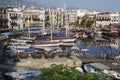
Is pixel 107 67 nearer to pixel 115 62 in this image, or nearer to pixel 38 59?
pixel 115 62

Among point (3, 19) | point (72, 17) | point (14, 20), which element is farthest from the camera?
point (72, 17)

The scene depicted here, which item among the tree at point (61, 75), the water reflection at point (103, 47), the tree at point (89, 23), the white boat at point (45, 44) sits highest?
the tree at point (61, 75)

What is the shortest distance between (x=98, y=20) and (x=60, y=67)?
90.2 metres

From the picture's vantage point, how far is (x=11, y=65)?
106 feet

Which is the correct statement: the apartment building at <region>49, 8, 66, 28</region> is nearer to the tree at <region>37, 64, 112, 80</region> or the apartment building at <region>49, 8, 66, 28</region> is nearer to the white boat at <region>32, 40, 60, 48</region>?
the white boat at <region>32, 40, 60, 48</region>

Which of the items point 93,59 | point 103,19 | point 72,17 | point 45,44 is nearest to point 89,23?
point 103,19

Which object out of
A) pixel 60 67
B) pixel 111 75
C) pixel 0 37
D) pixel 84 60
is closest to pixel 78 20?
pixel 0 37

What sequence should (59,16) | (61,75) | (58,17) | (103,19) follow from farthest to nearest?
(103,19) < (59,16) < (58,17) < (61,75)

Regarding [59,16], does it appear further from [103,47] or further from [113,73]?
[113,73]

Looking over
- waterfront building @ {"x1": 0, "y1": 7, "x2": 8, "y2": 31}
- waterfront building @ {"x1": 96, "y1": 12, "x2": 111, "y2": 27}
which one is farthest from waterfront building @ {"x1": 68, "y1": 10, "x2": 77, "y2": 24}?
waterfront building @ {"x1": 0, "y1": 7, "x2": 8, "y2": 31}

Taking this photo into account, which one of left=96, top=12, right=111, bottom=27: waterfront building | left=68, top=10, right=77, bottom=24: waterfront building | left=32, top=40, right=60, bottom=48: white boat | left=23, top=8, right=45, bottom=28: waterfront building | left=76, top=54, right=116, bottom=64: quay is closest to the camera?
left=76, top=54, right=116, bottom=64: quay

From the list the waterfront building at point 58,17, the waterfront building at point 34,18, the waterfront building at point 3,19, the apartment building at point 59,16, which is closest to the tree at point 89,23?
the apartment building at point 59,16

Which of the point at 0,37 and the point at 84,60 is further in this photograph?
the point at 0,37

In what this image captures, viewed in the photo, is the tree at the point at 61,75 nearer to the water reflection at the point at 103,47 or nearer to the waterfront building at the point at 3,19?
the water reflection at the point at 103,47
